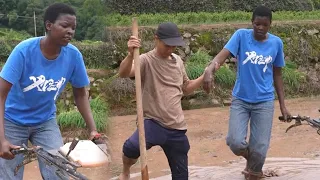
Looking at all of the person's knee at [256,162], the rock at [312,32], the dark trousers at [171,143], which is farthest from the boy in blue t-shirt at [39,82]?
the rock at [312,32]

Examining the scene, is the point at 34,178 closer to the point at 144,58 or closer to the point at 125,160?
the point at 125,160

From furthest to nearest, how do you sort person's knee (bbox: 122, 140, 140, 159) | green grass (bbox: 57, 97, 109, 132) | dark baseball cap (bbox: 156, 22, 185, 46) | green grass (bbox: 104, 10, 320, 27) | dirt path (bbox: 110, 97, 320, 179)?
green grass (bbox: 104, 10, 320, 27)
green grass (bbox: 57, 97, 109, 132)
dirt path (bbox: 110, 97, 320, 179)
person's knee (bbox: 122, 140, 140, 159)
dark baseball cap (bbox: 156, 22, 185, 46)

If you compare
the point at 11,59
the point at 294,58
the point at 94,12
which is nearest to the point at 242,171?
the point at 11,59

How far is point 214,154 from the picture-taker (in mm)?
6766

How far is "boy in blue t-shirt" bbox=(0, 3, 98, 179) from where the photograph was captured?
3477 mm

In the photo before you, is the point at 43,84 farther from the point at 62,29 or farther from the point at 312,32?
the point at 312,32

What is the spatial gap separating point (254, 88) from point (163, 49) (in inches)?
42.5

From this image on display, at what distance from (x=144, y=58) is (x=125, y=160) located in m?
0.91

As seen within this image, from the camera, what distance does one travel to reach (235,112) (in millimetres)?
5035

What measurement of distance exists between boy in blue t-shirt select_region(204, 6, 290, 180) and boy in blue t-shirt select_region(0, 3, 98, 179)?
5.54 feet

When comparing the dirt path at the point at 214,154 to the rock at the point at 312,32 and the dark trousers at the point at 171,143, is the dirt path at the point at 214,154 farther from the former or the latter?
the rock at the point at 312,32

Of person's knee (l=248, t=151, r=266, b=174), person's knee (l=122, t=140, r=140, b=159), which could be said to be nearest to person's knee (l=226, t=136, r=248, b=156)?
person's knee (l=248, t=151, r=266, b=174)

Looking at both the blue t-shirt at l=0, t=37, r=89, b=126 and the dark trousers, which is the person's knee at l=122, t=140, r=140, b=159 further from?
the blue t-shirt at l=0, t=37, r=89, b=126

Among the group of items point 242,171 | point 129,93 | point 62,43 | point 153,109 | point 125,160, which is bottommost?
point 129,93
